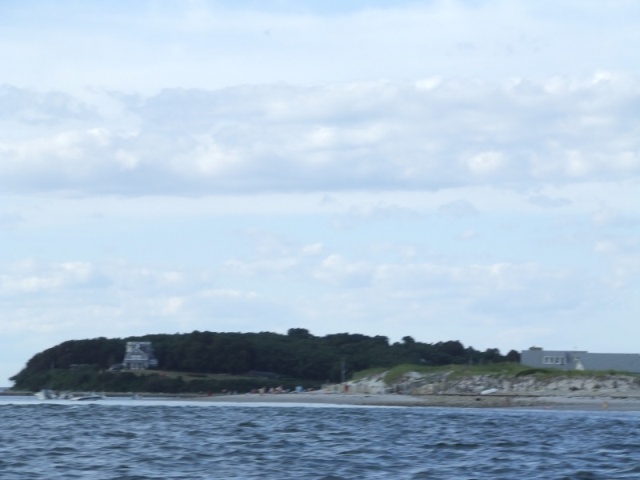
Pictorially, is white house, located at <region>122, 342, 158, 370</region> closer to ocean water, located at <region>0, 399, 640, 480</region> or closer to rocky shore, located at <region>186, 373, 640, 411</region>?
rocky shore, located at <region>186, 373, 640, 411</region>

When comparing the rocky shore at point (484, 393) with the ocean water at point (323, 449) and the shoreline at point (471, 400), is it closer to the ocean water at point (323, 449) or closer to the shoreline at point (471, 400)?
the shoreline at point (471, 400)

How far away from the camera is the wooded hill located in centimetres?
14175

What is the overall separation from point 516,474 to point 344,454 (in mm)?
7627

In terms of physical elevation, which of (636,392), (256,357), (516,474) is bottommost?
(516,474)

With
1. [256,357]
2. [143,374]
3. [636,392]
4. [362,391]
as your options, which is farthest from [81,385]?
[636,392]

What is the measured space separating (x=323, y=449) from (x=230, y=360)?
105 m

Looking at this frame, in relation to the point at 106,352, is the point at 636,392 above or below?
below

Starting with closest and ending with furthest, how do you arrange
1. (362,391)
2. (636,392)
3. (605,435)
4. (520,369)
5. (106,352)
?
(605,435), (636,392), (520,369), (362,391), (106,352)

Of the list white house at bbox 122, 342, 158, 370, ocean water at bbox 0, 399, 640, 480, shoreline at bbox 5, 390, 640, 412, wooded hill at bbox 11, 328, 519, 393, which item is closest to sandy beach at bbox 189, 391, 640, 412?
shoreline at bbox 5, 390, 640, 412

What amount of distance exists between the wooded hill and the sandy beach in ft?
96.9

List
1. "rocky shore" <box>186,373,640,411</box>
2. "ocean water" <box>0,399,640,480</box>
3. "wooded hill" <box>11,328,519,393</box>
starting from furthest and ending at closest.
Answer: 1. "wooded hill" <box>11,328,519,393</box>
2. "rocky shore" <box>186,373,640,411</box>
3. "ocean water" <box>0,399,640,480</box>

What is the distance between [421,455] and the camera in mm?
36500

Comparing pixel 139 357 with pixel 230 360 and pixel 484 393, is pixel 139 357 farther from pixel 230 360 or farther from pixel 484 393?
pixel 484 393

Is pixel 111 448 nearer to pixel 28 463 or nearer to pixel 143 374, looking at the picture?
pixel 28 463
